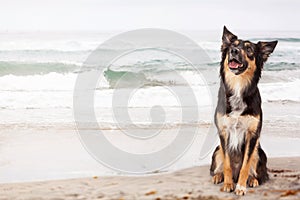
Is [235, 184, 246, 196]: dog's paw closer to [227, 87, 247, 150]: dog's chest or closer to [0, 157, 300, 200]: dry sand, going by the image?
[0, 157, 300, 200]: dry sand

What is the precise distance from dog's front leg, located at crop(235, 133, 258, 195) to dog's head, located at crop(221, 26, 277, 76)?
1.21 ft

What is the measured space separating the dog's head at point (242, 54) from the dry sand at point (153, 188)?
0.69 m

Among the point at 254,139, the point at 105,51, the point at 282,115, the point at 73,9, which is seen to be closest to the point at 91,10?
the point at 73,9

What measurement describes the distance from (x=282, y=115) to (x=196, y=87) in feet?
5.73

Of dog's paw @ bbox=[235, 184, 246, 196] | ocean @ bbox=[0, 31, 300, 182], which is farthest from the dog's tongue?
ocean @ bbox=[0, 31, 300, 182]

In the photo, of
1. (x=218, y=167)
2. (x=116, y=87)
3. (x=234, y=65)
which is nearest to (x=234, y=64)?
(x=234, y=65)

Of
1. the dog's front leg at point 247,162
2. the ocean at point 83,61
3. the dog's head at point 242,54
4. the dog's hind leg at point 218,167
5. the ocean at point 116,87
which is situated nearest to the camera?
the dog's head at point 242,54

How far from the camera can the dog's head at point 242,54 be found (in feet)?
7.59

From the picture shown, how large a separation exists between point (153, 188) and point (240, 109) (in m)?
0.69

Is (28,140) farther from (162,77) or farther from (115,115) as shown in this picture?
(162,77)

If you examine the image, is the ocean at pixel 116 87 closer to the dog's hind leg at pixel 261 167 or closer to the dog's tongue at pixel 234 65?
the dog's hind leg at pixel 261 167

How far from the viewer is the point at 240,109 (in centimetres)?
241

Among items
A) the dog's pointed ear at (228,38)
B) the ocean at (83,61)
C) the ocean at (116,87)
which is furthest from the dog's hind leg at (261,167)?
the ocean at (83,61)

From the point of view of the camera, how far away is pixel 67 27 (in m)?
7.16
